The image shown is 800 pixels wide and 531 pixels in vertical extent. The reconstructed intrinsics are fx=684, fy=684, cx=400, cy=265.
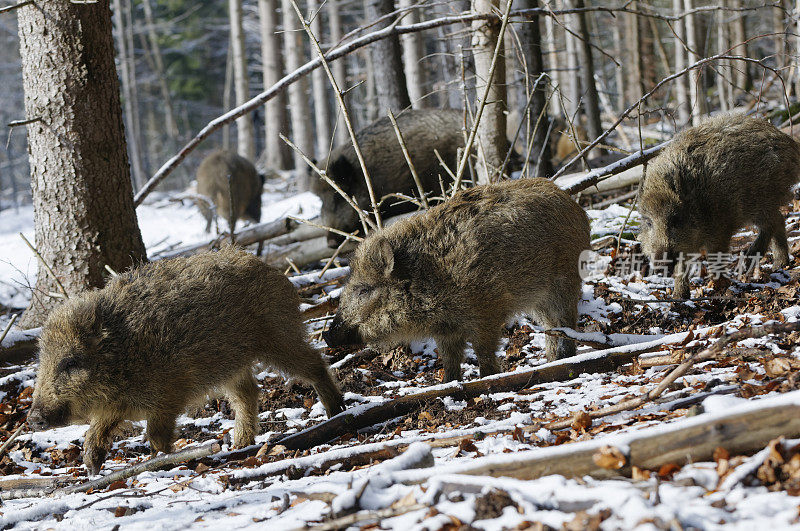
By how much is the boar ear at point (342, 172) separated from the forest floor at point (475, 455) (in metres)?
3.89

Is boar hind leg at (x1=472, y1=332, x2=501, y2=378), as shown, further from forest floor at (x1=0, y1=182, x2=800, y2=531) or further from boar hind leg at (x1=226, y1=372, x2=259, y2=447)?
boar hind leg at (x1=226, y1=372, x2=259, y2=447)

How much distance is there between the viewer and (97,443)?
424 cm

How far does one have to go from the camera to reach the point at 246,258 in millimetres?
4801

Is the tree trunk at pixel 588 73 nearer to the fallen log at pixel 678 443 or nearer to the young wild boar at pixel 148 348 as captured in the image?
the young wild boar at pixel 148 348

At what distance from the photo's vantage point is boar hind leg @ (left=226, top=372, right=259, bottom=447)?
4641 mm

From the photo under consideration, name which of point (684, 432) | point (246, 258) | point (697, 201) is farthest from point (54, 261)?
point (697, 201)

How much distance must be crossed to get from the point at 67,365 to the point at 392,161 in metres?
5.98

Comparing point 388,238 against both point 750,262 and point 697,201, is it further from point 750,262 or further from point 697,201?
point 750,262

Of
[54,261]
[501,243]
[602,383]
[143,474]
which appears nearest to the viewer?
[143,474]

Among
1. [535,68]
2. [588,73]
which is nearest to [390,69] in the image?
[535,68]

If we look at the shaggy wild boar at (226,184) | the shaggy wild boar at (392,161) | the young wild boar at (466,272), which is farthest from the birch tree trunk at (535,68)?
the shaggy wild boar at (226,184)

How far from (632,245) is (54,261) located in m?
5.59

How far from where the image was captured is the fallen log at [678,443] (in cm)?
238

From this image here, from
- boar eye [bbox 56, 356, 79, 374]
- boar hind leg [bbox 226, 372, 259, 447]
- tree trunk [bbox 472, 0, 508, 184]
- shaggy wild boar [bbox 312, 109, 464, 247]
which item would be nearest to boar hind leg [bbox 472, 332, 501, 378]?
boar hind leg [bbox 226, 372, 259, 447]
